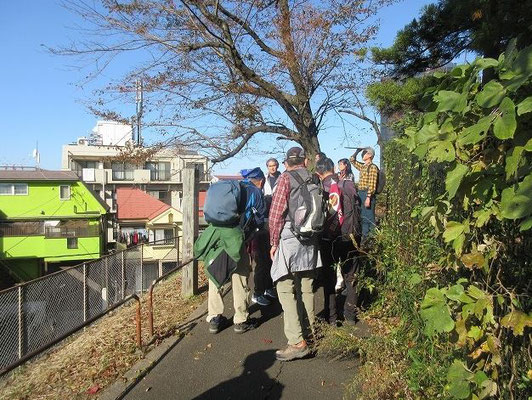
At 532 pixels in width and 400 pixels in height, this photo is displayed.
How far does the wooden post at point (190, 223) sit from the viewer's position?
6578mm

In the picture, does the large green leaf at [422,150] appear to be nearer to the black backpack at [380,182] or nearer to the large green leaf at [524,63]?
the large green leaf at [524,63]

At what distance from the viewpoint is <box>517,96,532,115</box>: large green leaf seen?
1.43 meters

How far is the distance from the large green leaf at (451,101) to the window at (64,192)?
39.1m

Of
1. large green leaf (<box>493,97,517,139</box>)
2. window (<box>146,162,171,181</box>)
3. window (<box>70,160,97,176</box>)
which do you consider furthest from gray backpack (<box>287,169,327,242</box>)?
window (<box>70,160,97,176</box>)

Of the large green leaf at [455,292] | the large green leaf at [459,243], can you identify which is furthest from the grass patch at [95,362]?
the large green leaf at [459,243]

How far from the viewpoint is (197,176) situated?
21.9ft

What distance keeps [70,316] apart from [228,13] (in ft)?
22.8

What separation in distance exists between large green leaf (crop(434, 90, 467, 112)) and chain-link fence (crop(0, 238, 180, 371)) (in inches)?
187

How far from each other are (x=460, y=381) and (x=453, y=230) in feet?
2.18

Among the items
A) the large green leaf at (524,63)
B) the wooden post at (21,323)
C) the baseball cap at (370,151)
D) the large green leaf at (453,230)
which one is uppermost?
the baseball cap at (370,151)

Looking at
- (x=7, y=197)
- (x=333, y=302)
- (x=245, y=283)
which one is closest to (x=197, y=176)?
(x=245, y=283)

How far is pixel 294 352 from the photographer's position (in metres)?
4.09

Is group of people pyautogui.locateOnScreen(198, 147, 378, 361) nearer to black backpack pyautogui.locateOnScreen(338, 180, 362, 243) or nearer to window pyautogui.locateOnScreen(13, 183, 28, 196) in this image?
black backpack pyautogui.locateOnScreen(338, 180, 362, 243)

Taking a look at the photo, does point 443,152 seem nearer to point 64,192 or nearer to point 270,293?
point 270,293
